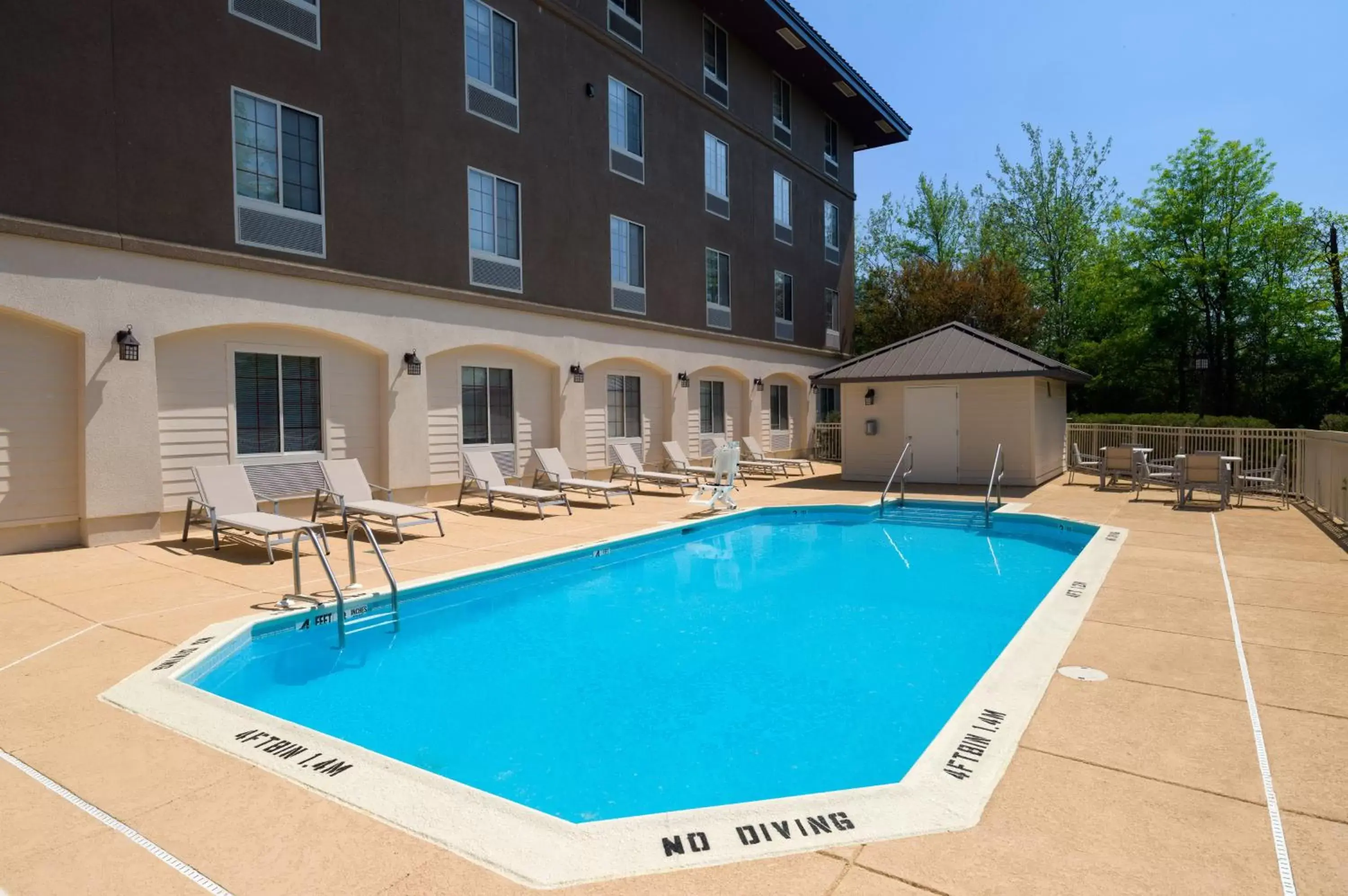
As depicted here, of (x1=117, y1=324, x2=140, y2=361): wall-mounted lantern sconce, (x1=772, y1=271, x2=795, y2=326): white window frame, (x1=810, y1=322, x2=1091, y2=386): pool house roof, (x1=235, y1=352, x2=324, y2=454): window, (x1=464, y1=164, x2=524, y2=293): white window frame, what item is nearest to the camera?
(x1=117, y1=324, x2=140, y2=361): wall-mounted lantern sconce

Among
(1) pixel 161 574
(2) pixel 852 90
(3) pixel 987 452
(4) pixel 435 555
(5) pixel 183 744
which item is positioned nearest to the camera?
(5) pixel 183 744

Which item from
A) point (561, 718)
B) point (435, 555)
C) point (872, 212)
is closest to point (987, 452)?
point (435, 555)

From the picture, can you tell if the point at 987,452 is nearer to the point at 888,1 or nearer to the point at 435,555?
the point at 435,555

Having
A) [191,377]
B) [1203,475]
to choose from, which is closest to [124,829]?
[191,377]

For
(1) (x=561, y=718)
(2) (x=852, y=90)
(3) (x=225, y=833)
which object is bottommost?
(1) (x=561, y=718)

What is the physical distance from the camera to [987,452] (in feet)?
53.8

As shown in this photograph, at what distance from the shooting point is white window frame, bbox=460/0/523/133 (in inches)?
540

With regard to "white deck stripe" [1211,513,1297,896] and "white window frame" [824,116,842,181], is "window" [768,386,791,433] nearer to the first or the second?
"white window frame" [824,116,842,181]

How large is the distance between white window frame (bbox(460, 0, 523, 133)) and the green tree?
27.3m

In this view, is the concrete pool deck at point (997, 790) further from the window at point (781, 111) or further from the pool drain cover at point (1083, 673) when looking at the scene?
the window at point (781, 111)

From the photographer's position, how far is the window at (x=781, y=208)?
927 inches

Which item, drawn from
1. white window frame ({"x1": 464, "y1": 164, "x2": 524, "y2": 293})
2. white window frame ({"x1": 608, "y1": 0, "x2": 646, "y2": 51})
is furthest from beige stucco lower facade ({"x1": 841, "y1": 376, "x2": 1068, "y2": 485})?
white window frame ({"x1": 608, "y1": 0, "x2": 646, "y2": 51})

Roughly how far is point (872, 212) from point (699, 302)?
2598 cm

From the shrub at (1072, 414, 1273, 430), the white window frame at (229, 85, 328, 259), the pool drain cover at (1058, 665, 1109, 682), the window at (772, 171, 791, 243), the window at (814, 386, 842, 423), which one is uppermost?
the window at (772, 171, 791, 243)
